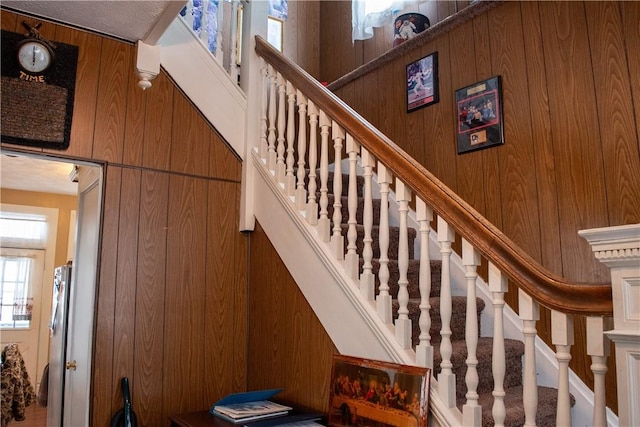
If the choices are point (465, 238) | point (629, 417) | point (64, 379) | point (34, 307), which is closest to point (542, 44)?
point (465, 238)

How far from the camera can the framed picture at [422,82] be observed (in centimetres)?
296

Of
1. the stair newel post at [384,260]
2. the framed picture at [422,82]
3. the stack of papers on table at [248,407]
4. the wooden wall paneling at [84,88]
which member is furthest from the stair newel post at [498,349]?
the wooden wall paneling at [84,88]

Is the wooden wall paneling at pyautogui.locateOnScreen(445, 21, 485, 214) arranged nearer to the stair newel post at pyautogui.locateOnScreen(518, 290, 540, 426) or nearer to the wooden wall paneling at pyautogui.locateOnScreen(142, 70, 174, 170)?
the stair newel post at pyautogui.locateOnScreen(518, 290, 540, 426)

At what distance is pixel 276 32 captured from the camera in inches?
165

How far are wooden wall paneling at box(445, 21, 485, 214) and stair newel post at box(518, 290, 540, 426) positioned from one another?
1258 mm

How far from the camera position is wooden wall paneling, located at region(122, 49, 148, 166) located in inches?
98.4

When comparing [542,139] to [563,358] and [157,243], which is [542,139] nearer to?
[563,358]

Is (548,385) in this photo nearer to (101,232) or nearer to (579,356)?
(579,356)

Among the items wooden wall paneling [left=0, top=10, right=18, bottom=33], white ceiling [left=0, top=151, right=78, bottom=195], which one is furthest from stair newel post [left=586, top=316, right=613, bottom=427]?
white ceiling [left=0, top=151, right=78, bottom=195]

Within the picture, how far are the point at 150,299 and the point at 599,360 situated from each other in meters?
1.98

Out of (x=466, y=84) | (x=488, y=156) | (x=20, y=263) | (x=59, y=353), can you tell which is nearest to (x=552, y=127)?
(x=488, y=156)

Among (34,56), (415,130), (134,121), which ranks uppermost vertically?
(34,56)

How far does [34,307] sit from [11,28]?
4.98m

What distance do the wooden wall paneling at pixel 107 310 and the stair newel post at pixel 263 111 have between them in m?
0.76
